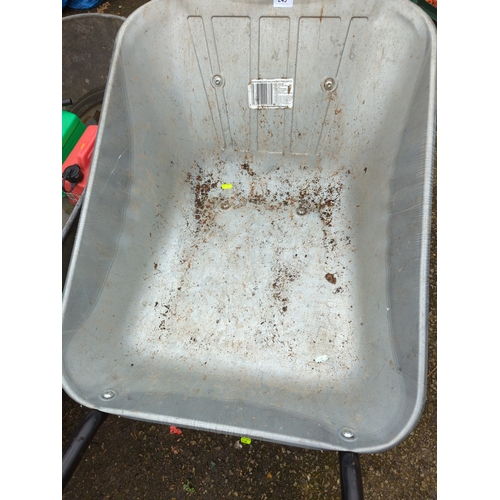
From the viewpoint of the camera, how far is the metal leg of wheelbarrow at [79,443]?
70cm

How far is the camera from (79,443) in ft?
2.40

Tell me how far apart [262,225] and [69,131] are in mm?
814

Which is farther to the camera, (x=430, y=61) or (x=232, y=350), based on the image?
(x=232, y=350)

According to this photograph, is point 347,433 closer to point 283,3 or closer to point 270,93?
point 270,93

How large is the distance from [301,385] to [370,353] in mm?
237

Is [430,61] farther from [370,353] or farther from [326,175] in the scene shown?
[370,353]

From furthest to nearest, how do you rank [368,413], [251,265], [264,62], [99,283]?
[251,265]
[264,62]
[99,283]
[368,413]

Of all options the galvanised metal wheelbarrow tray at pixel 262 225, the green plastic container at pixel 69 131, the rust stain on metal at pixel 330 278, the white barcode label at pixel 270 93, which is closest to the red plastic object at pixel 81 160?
the green plastic container at pixel 69 131

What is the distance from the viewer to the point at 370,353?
97 centimetres

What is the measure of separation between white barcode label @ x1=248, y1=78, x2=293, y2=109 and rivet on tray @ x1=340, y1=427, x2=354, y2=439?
1.04m

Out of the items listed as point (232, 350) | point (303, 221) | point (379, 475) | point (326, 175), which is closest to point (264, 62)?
point (326, 175)

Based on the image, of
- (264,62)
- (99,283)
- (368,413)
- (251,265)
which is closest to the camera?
(368,413)

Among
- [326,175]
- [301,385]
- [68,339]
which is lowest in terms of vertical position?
[301,385]

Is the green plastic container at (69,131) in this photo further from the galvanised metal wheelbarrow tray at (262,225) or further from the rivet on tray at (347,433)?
the rivet on tray at (347,433)
